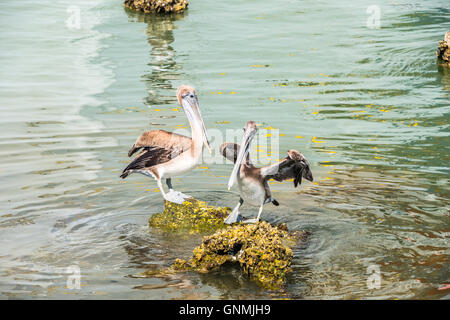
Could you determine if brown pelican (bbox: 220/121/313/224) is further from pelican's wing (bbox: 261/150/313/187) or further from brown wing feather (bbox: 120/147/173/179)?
brown wing feather (bbox: 120/147/173/179)

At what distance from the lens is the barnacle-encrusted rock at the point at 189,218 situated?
691 cm

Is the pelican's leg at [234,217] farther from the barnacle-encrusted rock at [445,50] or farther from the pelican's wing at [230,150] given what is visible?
the barnacle-encrusted rock at [445,50]

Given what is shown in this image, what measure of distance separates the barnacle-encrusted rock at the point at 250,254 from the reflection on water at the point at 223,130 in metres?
0.13

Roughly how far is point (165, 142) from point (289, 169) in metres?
1.38

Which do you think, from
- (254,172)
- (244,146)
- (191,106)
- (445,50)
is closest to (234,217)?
(254,172)

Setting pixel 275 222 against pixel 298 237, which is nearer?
pixel 298 237

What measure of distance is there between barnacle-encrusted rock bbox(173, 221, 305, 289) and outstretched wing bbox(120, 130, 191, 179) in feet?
4.02

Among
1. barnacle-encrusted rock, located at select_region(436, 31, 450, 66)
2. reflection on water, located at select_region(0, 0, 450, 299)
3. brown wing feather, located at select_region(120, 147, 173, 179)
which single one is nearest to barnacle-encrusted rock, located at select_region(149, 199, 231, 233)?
reflection on water, located at select_region(0, 0, 450, 299)

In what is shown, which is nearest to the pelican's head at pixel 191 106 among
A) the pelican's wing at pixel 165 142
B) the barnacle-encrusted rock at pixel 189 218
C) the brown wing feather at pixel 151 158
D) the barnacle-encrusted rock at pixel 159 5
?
the pelican's wing at pixel 165 142

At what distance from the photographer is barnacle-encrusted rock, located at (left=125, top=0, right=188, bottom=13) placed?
1934 centimetres
